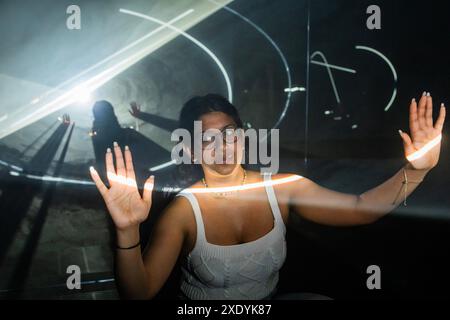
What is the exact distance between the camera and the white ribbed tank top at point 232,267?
1.49 meters

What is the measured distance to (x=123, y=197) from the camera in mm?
1346

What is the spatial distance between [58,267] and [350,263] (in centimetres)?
245

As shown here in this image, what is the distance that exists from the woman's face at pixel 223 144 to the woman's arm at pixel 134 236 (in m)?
0.38

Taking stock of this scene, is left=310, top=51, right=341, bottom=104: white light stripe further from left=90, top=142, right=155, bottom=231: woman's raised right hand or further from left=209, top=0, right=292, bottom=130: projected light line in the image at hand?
left=90, top=142, right=155, bottom=231: woman's raised right hand

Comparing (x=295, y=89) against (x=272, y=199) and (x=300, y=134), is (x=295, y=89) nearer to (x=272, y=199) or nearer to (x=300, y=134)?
(x=300, y=134)

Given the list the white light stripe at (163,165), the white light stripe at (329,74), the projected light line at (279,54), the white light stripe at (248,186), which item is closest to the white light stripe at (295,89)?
the projected light line at (279,54)

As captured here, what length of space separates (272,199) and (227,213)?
28 centimetres

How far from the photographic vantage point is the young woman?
1335 mm

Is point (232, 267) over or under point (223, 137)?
under

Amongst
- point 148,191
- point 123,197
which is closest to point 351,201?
point 148,191

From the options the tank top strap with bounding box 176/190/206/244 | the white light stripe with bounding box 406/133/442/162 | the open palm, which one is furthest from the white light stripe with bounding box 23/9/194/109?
the white light stripe with bounding box 406/133/442/162

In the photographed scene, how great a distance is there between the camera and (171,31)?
256 centimetres
